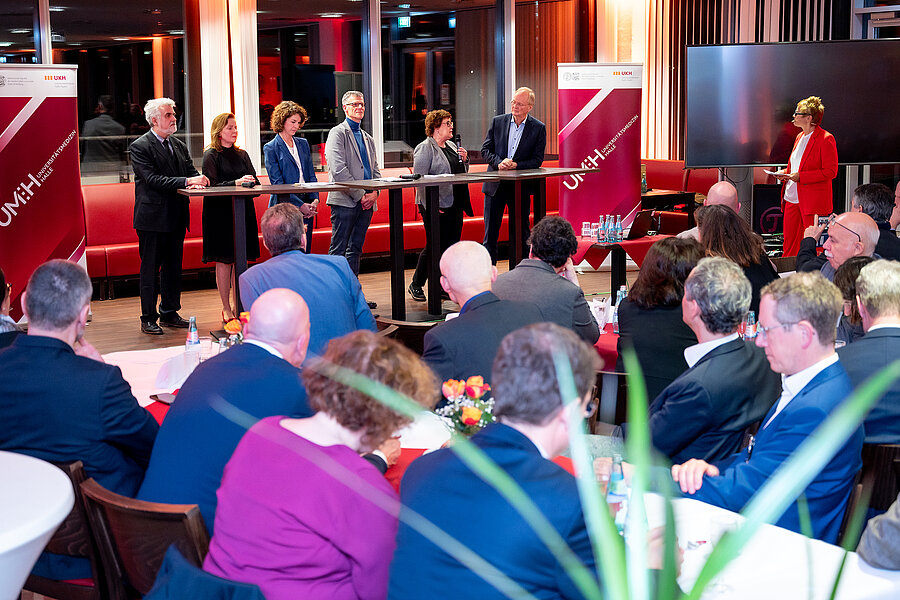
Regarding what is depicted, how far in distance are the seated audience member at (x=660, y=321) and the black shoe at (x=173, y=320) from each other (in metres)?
4.63

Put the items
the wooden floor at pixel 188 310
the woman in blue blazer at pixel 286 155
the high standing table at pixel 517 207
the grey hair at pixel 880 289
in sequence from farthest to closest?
the high standing table at pixel 517 207 < the woman in blue blazer at pixel 286 155 < the wooden floor at pixel 188 310 < the grey hair at pixel 880 289

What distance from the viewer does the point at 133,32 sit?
1015 cm

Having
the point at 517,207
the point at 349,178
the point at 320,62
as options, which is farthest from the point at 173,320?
the point at 320,62

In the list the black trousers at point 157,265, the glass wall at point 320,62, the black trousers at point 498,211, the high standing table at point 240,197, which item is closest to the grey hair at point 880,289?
the high standing table at point 240,197

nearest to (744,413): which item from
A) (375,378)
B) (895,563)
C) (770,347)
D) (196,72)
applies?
(770,347)

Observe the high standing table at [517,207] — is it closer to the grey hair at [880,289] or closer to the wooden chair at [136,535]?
the grey hair at [880,289]

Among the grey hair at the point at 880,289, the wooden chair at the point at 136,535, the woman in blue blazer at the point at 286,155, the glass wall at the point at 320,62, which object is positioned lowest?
the wooden chair at the point at 136,535

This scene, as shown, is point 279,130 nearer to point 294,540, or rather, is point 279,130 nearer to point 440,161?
point 440,161

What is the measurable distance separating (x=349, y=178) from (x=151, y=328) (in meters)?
1.91

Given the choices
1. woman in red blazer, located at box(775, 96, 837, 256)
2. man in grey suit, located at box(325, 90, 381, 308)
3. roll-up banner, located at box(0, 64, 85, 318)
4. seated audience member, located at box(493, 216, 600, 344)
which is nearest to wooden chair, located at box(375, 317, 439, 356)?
seated audience member, located at box(493, 216, 600, 344)

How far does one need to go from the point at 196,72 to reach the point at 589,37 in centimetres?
463

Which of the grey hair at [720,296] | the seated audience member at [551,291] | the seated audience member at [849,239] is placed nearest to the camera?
the grey hair at [720,296]

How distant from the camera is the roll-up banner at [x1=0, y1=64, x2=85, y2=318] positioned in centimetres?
696

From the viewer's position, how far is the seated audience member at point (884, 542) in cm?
202
